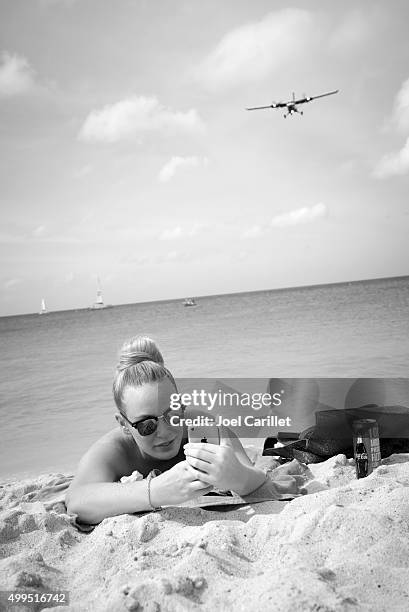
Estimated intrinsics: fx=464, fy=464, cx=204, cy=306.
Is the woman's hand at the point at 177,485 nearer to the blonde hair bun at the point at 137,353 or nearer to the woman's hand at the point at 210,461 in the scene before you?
the woman's hand at the point at 210,461

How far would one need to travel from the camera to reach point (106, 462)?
2754 millimetres

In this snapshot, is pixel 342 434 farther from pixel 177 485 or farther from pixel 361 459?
pixel 177 485

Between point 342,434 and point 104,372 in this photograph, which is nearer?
point 342,434

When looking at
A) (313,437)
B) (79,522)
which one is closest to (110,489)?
(79,522)

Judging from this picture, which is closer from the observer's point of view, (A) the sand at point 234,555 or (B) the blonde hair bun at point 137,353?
(A) the sand at point 234,555

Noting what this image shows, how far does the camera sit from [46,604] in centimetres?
183

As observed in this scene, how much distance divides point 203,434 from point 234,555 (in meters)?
0.62

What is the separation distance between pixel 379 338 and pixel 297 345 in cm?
226

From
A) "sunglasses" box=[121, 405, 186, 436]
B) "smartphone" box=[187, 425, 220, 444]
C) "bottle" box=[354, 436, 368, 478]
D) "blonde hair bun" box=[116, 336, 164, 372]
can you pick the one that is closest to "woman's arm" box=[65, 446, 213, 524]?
"smartphone" box=[187, 425, 220, 444]

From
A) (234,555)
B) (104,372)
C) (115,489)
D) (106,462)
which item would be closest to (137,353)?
(106,462)

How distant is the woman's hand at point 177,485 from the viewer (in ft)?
7.62

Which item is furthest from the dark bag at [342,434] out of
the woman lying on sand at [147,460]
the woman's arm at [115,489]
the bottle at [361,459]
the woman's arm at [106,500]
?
the woman's arm at [106,500]

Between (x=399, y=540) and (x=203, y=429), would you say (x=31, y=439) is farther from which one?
(x=399, y=540)

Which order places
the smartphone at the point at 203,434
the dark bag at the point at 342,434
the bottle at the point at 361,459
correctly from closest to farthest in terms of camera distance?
the smartphone at the point at 203,434, the bottle at the point at 361,459, the dark bag at the point at 342,434
